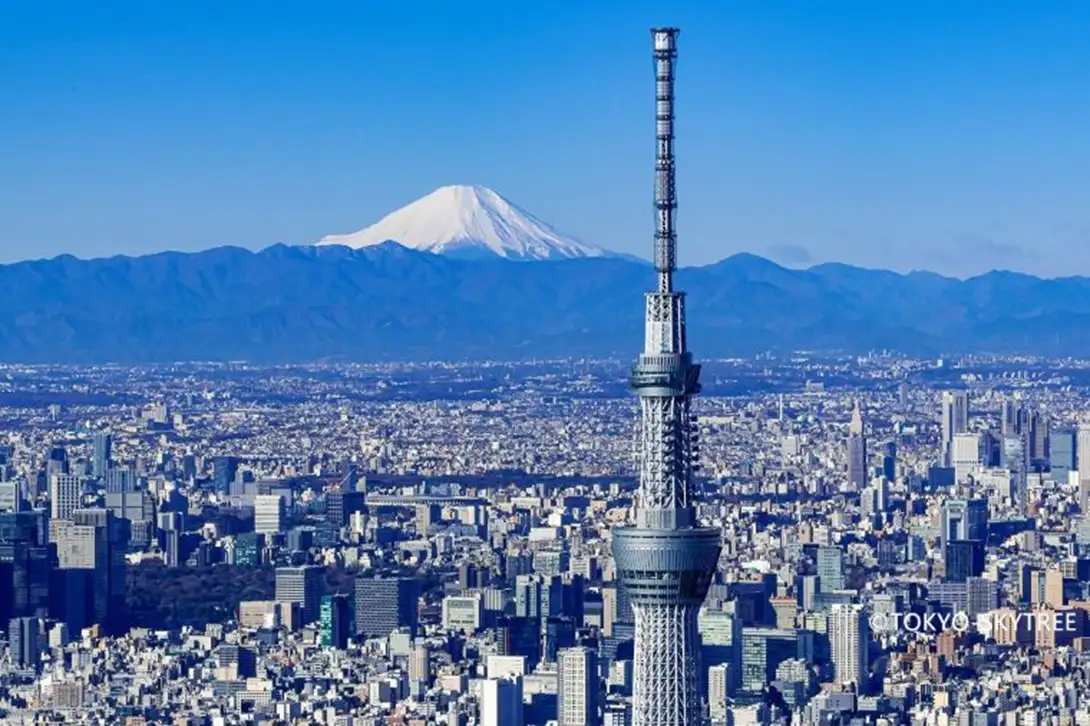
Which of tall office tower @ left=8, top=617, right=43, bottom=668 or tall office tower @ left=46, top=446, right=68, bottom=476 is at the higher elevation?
tall office tower @ left=46, top=446, right=68, bottom=476

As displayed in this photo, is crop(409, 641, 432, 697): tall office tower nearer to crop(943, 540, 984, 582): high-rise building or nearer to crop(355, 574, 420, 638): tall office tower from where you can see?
crop(355, 574, 420, 638): tall office tower

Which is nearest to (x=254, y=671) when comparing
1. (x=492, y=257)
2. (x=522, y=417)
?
(x=522, y=417)

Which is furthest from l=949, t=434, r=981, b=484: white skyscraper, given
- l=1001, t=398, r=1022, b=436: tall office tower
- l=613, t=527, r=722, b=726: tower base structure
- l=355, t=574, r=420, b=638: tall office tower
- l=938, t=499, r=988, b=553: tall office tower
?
l=613, t=527, r=722, b=726: tower base structure

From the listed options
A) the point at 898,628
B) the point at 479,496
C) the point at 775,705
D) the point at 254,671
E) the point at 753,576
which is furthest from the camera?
the point at 479,496

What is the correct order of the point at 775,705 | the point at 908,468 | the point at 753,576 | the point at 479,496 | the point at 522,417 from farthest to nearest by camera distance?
the point at 522,417 < the point at 908,468 < the point at 479,496 < the point at 753,576 < the point at 775,705

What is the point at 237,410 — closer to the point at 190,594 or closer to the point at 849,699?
the point at 190,594

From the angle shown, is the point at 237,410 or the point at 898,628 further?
the point at 237,410

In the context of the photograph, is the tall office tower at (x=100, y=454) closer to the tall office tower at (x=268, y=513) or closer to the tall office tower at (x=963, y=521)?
the tall office tower at (x=268, y=513)
